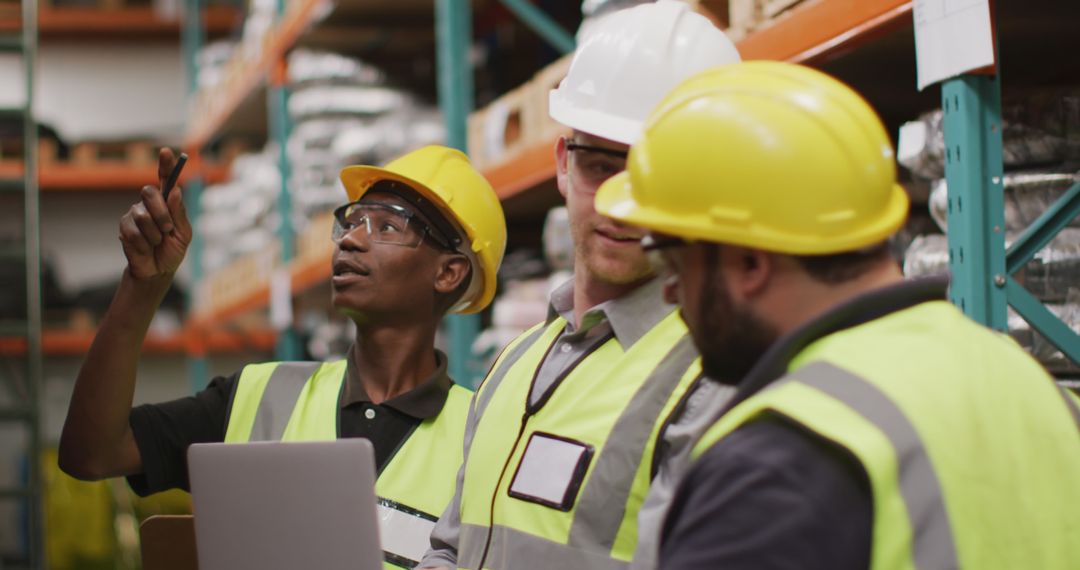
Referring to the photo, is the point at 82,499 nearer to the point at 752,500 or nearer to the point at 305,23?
the point at 305,23

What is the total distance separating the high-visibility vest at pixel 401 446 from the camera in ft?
8.57

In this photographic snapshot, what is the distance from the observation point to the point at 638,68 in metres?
2.27

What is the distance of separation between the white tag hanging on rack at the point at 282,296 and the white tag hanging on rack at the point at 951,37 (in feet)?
18.2

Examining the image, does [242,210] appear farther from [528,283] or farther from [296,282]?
[528,283]

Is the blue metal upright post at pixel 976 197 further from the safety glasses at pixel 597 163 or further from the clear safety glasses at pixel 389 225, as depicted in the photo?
the clear safety glasses at pixel 389 225

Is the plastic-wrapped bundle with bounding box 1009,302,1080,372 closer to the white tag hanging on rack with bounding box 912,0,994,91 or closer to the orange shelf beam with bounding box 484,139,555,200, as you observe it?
the white tag hanging on rack with bounding box 912,0,994,91

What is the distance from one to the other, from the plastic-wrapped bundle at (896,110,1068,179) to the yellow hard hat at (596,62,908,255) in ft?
4.47

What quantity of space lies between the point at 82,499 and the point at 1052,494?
8814mm

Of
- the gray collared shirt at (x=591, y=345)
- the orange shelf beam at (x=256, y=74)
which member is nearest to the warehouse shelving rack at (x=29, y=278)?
the orange shelf beam at (x=256, y=74)

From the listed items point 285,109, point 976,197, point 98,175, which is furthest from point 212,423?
point 98,175

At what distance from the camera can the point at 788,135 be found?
1340mm

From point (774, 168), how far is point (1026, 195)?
1.56 metres

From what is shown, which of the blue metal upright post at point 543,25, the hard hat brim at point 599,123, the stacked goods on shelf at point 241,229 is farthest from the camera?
the stacked goods on shelf at point 241,229

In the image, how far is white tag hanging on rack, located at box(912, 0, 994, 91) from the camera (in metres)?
2.26
